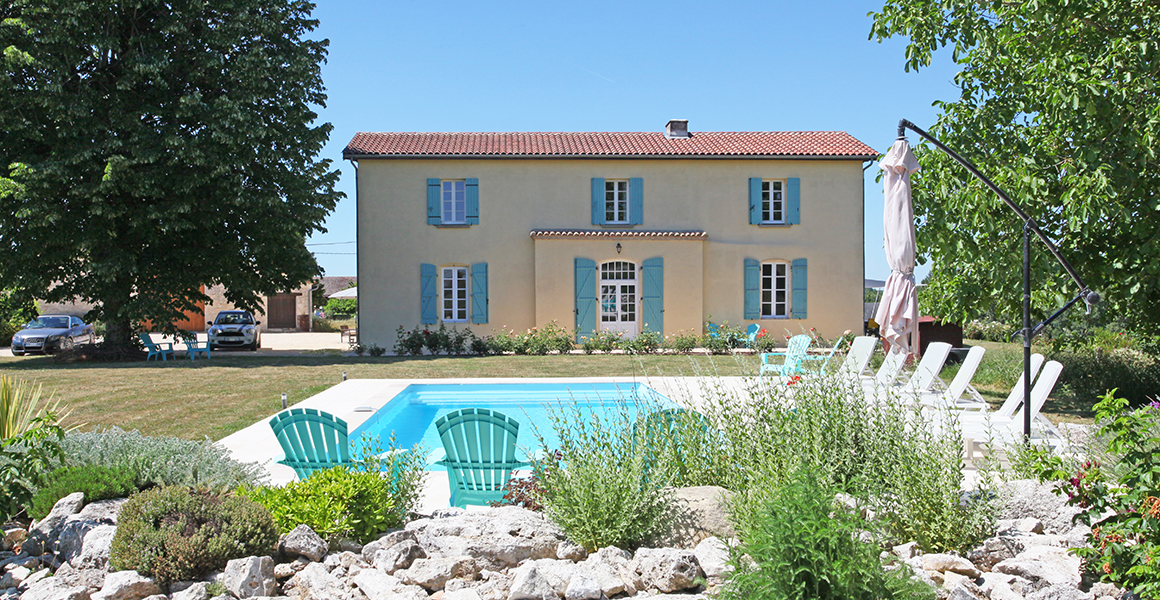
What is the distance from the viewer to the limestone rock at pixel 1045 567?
301 cm

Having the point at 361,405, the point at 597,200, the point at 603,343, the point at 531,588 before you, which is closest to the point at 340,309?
the point at 597,200

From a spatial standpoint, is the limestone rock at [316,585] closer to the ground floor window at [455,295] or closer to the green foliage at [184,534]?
the green foliage at [184,534]

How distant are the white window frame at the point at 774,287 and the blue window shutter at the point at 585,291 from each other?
444 cm

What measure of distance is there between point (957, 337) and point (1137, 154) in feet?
30.0

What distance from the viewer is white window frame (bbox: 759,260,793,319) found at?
1886 centimetres

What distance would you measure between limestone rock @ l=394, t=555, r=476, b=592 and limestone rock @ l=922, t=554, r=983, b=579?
2.01 m

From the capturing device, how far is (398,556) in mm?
3375

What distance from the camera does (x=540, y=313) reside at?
1816 cm

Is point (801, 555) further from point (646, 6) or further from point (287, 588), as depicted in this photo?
point (646, 6)

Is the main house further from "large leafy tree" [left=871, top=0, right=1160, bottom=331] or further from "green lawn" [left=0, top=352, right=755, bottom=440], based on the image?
"large leafy tree" [left=871, top=0, right=1160, bottom=331]

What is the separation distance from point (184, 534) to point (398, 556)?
1.00m

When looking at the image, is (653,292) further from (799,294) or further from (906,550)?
(906,550)

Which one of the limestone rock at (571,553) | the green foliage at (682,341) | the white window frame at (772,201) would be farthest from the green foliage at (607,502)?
the white window frame at (772,201)

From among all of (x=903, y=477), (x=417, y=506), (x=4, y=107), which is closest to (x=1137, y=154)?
(x=903, y=477)
